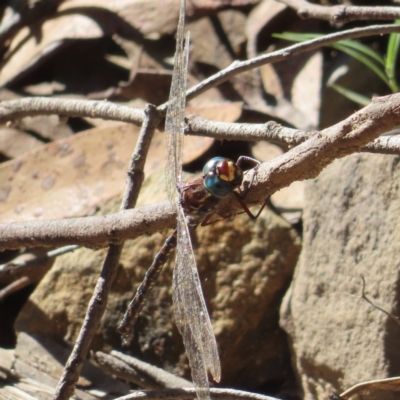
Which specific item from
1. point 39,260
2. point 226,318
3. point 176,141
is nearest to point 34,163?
point 39,260

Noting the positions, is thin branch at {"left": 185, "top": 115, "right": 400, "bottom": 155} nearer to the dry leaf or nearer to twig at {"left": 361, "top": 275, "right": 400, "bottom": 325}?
twig at {"left": 361, "top": 275, "right": 400, "bottom": 325}

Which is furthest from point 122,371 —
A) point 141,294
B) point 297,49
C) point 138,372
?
point 297,49

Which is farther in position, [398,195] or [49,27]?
[49,27]

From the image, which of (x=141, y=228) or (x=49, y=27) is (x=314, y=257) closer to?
(x=141, y=228)

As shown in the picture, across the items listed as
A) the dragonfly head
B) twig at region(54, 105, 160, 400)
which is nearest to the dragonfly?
the dragonfly head

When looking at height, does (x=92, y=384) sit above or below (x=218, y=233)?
below

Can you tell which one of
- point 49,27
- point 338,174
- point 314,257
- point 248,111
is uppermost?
point 49,27
